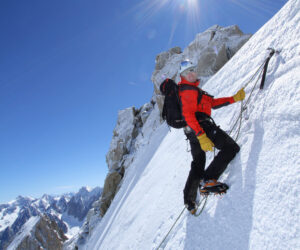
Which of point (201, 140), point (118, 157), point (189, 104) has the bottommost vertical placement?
point (201, 140)

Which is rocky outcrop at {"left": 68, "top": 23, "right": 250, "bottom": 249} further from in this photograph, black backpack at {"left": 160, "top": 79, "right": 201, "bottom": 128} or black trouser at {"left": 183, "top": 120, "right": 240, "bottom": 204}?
black trouser at {"left": 183, "top": 120, "right": 240, "bottom": 204}

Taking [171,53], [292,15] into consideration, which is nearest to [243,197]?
[292,15]

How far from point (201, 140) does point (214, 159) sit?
43 cm

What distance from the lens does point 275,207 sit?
1949 mm

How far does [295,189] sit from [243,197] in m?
0.71

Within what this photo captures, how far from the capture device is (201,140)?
9.51ft

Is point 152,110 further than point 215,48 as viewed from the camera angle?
Yes

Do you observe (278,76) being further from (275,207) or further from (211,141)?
(275,207)

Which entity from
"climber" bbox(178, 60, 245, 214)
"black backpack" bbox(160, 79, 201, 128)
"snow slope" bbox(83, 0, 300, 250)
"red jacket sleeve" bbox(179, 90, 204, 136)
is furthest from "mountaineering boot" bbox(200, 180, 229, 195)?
"black backpack" bbox(160, 79, 201, 128)

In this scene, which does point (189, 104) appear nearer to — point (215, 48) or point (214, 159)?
point (214, 159)

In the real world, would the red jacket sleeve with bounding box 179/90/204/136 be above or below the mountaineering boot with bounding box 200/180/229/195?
above

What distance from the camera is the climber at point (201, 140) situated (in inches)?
114

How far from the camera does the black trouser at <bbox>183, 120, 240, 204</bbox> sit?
2.92 m

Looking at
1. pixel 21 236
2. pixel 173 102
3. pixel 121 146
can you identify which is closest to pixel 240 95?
pixel 173 102
